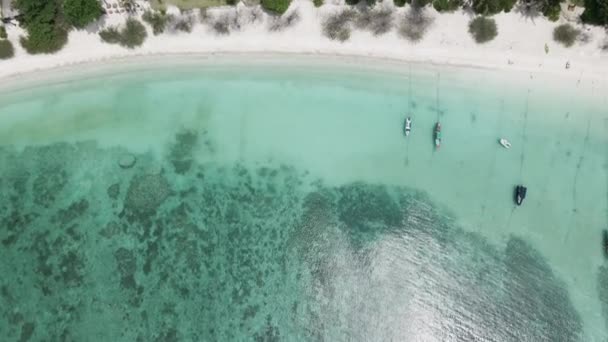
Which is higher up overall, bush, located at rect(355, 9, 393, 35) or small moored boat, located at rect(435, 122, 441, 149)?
bush, located at rect(355, 9, 393, 35)

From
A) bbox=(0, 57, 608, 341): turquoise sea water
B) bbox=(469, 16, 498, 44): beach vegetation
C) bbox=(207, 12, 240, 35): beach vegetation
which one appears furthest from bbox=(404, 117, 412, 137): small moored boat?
bbox=(207, 12, 240, 35): beach vegetation

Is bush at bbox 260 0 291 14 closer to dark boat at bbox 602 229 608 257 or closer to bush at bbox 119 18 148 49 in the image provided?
bush at bbox 119 18 148 49

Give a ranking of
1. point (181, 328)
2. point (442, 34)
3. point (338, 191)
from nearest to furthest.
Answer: point (181, 328) < point (338, 191) < point (442, 34)

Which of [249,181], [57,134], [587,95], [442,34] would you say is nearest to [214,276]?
[249,181]

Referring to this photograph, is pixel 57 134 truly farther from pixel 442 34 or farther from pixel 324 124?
pixel 442 34

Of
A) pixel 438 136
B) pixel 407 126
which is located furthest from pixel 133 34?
pixel 438 136

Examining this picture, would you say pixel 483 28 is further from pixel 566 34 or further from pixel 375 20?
pixel 375 20

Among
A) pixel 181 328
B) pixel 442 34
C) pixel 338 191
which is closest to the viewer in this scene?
pixel 181 328
